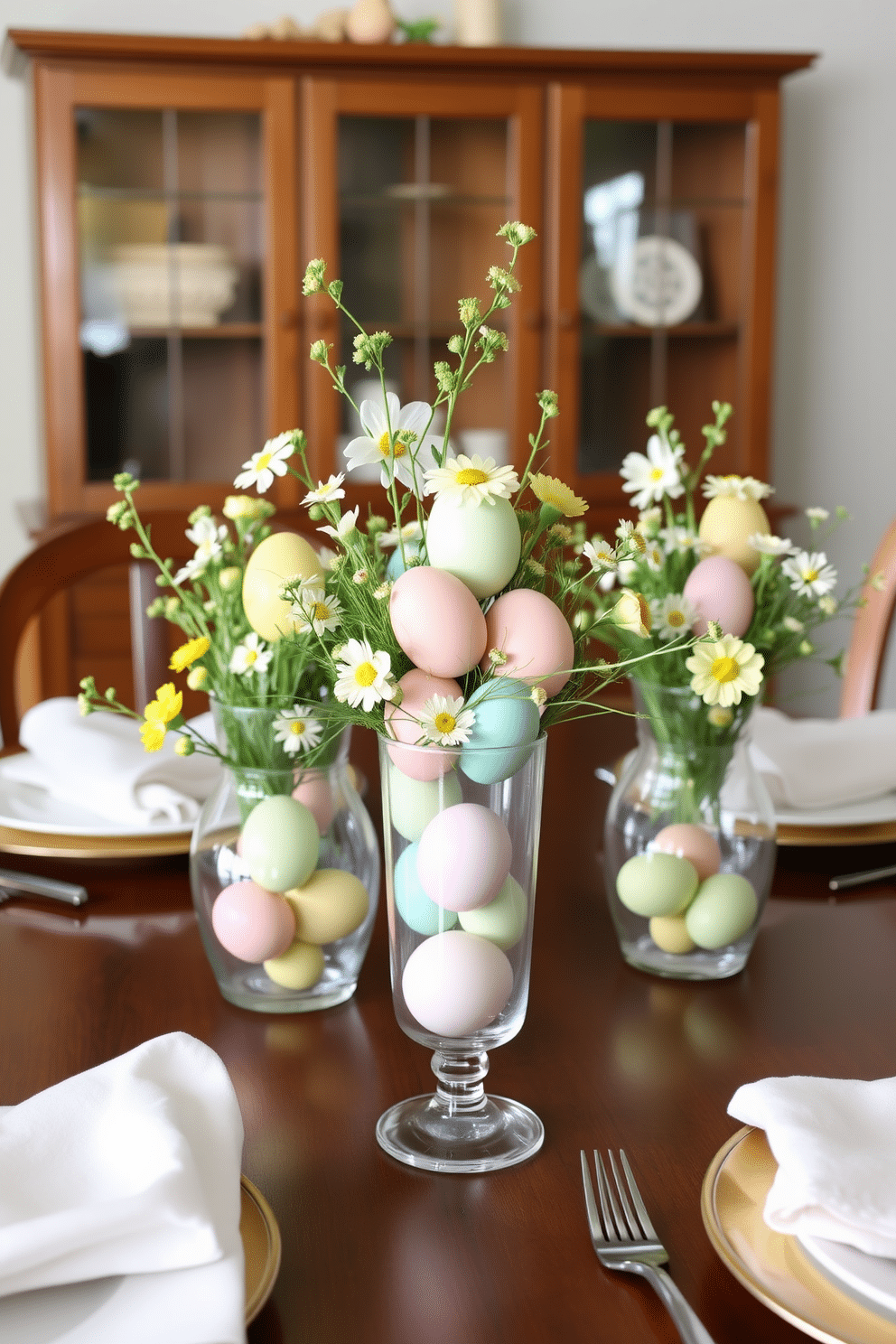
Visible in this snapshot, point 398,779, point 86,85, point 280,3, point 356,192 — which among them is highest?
point 280,3

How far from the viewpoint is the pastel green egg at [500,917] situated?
0.63 metres

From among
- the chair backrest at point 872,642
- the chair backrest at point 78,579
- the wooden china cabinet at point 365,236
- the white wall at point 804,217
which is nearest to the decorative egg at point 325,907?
the chair backrest at point 78,579

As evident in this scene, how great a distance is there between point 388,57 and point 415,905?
2.35 meters

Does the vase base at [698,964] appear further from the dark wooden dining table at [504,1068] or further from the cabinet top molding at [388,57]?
the cabinet top molding at [388,57]

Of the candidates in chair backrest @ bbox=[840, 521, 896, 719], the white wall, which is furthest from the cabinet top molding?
chair backrest @ bbox=[840, 521, 896, 719]

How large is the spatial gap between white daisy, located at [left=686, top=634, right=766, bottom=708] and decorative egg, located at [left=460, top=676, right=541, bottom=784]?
14cm

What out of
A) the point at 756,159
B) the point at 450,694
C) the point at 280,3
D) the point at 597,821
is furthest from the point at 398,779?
the point at 280,3

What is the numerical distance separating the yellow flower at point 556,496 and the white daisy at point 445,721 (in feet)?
0.41

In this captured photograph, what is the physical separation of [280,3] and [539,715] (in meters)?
2.79

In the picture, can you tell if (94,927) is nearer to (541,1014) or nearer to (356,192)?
(541,1014)

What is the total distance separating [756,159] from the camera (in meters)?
2.82

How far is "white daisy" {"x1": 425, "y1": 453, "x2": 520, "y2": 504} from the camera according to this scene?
60 cm

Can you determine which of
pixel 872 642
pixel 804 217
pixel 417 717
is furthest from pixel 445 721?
pixel 804 217

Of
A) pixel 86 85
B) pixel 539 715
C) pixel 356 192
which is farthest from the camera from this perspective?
pixel 356 192
